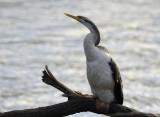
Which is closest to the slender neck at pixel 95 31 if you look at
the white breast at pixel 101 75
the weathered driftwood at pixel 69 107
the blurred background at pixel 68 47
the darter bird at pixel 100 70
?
the darter bird at pixel 100 70

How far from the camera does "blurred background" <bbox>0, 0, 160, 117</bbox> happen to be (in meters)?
12.9

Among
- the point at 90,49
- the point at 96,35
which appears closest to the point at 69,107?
the point at 90,49

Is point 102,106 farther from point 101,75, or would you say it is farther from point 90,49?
point 90,49

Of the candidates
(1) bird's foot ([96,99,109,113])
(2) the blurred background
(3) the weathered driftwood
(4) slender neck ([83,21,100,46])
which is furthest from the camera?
(2) the blurred background

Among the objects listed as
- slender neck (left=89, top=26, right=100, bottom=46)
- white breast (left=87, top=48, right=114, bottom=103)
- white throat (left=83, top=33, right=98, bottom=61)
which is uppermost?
slender neck (left=89, top=26, right=100, bottom=46)

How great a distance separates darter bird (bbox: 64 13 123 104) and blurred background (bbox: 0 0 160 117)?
4.34 m

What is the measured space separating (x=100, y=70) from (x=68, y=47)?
9979 millimetres

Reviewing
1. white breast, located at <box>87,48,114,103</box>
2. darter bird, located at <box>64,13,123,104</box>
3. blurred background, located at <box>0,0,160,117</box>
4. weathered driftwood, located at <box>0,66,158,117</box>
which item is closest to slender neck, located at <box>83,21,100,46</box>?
darter bird, located at <box>64,13,123,104</box>

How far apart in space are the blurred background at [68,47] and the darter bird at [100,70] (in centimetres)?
434

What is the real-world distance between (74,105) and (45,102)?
5761 millimetres

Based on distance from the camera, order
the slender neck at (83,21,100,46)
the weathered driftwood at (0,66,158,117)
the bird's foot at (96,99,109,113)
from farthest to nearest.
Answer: the slender neck at (83,21,100,46)
the bird's foot at (96,99,109,113)
the weathered driftwood at (0,66,158,117)

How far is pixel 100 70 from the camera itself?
6.80 m

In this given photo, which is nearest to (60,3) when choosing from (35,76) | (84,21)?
(35,76)

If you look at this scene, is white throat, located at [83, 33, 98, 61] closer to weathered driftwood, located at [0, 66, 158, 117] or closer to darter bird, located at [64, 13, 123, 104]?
darter bird, located at [64, 13, 123, 104]
